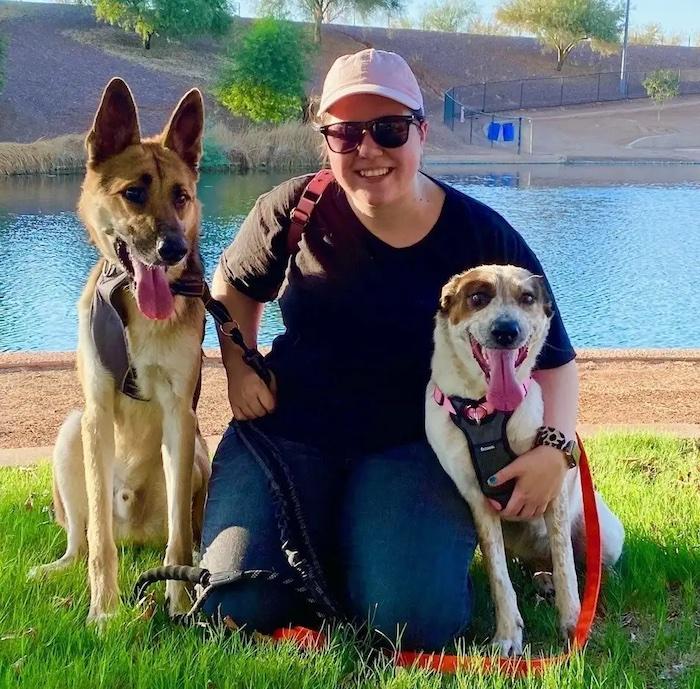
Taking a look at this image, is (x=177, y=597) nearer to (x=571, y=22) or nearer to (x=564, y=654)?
(x=564, y=654)

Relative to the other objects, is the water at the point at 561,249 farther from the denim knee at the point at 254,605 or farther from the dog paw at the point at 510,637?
the dog paw at the point at 510,637

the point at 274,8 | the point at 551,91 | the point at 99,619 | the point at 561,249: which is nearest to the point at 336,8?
the point at 274,8

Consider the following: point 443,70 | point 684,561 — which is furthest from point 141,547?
point 443,70

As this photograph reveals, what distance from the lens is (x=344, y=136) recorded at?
308 centimetres

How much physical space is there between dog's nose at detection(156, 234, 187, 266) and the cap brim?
0.76 metres

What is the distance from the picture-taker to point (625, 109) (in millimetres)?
49844

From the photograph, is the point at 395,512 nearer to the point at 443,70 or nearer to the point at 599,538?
the point at 599,538

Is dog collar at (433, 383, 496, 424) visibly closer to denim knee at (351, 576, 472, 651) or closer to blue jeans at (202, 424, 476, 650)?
blue jeans at (202, 424, 476, 650)

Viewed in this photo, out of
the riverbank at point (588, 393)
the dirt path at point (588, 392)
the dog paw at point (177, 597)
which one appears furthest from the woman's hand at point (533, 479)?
the dirt path at point (588, 392)

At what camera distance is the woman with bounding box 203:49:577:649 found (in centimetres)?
294

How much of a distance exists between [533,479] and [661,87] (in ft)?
172

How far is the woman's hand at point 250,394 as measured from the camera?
130 inches

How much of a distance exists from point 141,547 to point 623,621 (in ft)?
6.68

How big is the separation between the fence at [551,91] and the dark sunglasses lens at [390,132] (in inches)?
1869
